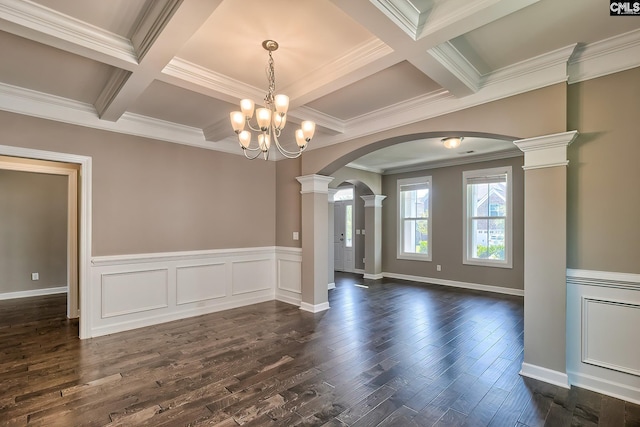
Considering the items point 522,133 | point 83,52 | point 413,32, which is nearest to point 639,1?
point 522,133

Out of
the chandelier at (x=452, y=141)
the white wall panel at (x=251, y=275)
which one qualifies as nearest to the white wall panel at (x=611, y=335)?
the chandelier at (x=452, y=141)

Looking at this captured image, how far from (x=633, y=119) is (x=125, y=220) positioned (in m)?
5.27

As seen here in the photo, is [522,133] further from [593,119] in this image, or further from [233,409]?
[233,409]

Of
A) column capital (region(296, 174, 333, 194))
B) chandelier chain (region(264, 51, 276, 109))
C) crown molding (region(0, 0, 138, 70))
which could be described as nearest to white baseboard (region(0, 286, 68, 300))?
column capital (region(296, 174, 333, 194))

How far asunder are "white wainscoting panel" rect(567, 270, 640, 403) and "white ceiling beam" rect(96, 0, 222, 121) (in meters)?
3.44

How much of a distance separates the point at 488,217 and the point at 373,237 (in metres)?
2.60

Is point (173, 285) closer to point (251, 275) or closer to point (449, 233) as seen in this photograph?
point (251, 275)

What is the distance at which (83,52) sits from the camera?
2.29 meters

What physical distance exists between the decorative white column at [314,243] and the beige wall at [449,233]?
326cm

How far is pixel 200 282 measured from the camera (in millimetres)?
4559

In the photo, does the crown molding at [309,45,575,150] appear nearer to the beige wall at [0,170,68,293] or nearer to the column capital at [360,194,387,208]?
the column capital at [360,194,387,208]

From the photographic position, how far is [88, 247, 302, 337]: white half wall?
377cm

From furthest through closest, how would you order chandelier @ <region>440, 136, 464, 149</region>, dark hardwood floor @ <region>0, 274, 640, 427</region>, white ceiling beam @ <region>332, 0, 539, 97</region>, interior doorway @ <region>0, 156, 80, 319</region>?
chandelier @ <region>440, 136, 464, 149</region> → interior doorway @ <region>0, 156, 80, 319</region> → dark hardwood floor @ <region>0, 274, 640, 427</region> → white ceiling beam @ <region>332, 0, 539, 97</region>

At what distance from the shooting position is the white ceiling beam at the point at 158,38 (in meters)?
1.82
